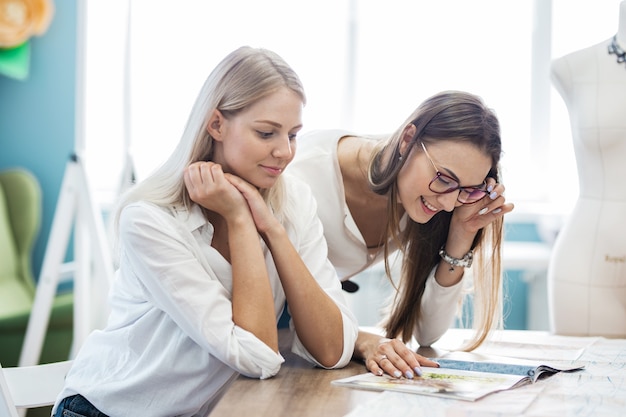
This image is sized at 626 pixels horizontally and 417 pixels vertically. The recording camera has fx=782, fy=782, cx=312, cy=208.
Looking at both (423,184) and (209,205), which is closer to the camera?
(209,205)

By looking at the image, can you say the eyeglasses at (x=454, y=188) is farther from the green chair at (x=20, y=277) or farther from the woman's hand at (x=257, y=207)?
the green chair at (x=20, y=277)

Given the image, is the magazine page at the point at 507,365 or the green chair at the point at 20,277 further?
the green chair at the point at 20,277

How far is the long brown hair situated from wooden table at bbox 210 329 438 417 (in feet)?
1.33

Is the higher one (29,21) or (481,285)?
(29,21)

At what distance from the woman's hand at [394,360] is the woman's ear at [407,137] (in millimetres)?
462

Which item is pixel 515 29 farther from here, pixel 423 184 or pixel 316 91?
pixel 423 184

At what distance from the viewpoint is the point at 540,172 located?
3.98 meters

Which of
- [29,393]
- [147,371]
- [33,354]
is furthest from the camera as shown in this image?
[33,354]

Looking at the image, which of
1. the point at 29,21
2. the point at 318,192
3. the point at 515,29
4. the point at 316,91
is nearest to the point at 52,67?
the point at 29,21

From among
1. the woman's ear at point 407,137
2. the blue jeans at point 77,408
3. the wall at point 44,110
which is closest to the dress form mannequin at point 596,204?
the woman's ear at point 407,137

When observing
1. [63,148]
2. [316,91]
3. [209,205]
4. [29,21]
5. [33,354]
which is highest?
[29,21]

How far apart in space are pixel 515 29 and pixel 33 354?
2732 mm

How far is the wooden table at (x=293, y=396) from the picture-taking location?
1.07 metres

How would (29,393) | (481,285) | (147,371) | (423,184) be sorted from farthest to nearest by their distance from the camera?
(481,285) → (423,184) → (29,393) → (147,371)
